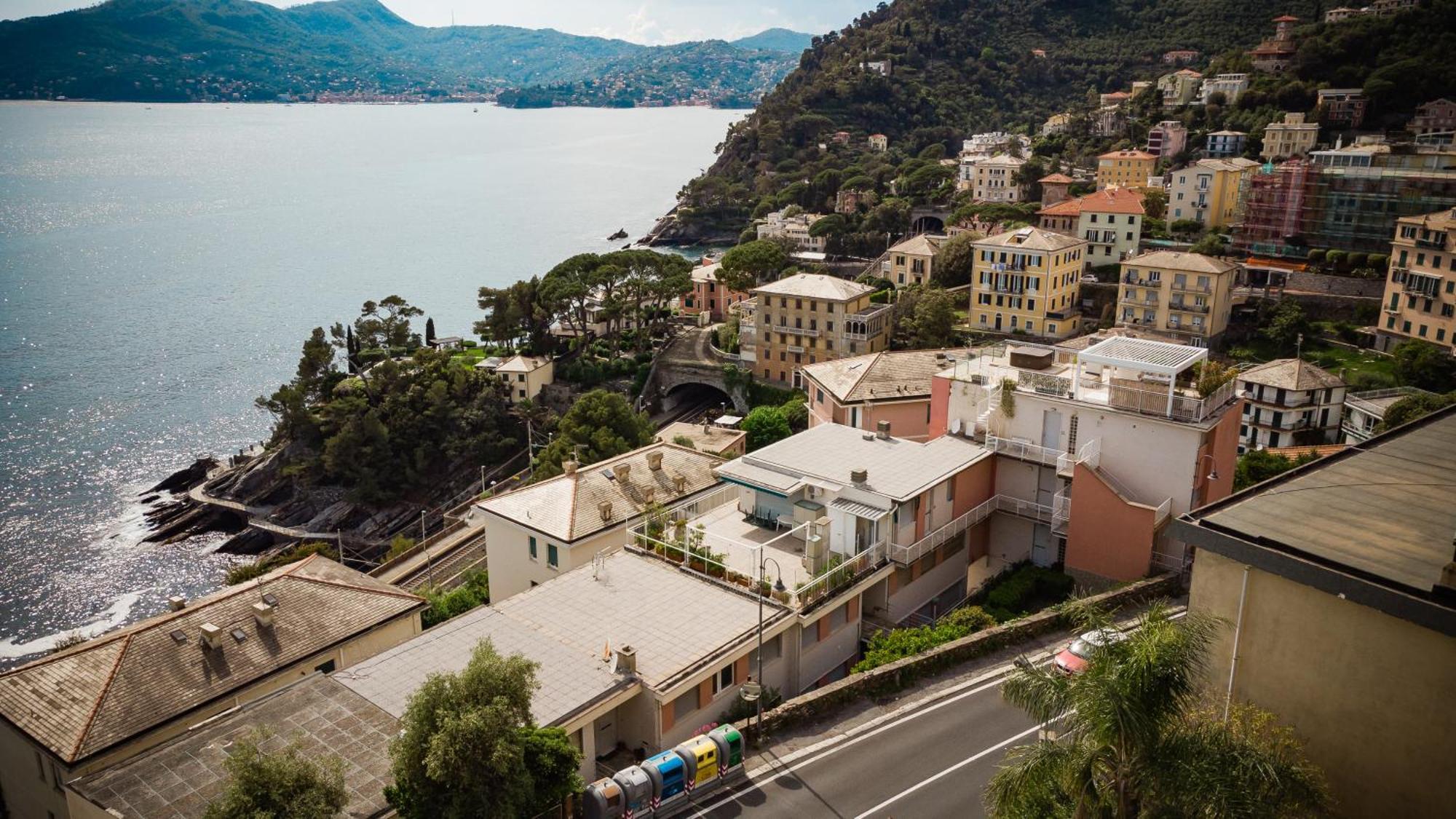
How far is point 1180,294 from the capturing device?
5650 cm

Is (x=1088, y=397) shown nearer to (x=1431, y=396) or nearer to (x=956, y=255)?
(x=1431, y=396)

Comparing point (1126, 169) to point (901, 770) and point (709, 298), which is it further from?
point (901, 770)

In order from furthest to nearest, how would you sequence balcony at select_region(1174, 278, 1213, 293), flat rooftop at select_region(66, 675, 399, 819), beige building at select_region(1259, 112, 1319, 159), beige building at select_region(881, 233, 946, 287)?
1. beige building at select_region(1259, 112, 1319, 159)
2. beige building at select_region(881, 233, 946, 287)
3. balcony at select_region(1174, 278, 1213, 293)
4. flat rooftop at select_region(66, 675, 399, 819)

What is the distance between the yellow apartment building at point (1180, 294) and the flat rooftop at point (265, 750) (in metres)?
53.5

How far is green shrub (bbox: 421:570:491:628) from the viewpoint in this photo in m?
26.1

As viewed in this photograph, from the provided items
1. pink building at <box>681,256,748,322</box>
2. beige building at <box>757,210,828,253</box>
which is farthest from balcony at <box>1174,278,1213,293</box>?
beige building at <box>757,210,828,253</box>

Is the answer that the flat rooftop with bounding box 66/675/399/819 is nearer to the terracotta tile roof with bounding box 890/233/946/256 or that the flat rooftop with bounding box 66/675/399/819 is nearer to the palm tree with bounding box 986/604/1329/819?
the palm tree with bounding box 986/604/1329/819

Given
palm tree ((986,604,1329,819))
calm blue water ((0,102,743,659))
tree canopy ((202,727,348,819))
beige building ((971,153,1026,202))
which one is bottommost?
calm blue water ((0,102,743,659))

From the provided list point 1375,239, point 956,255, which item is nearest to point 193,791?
point 956,255

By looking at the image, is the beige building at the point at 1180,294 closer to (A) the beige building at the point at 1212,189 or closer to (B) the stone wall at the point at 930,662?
(A) the beige building at the point at 1212,189

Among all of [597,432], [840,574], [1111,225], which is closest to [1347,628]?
[840,574]

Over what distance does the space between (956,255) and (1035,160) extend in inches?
1243

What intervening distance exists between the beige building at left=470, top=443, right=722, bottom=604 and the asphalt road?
9.46 metres

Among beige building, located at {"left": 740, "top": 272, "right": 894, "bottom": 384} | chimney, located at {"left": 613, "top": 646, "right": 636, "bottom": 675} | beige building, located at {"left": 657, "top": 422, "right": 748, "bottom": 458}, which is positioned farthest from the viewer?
beige building, located at {"left": 740, "top": 272, "right": 894, "bottom": 384}
